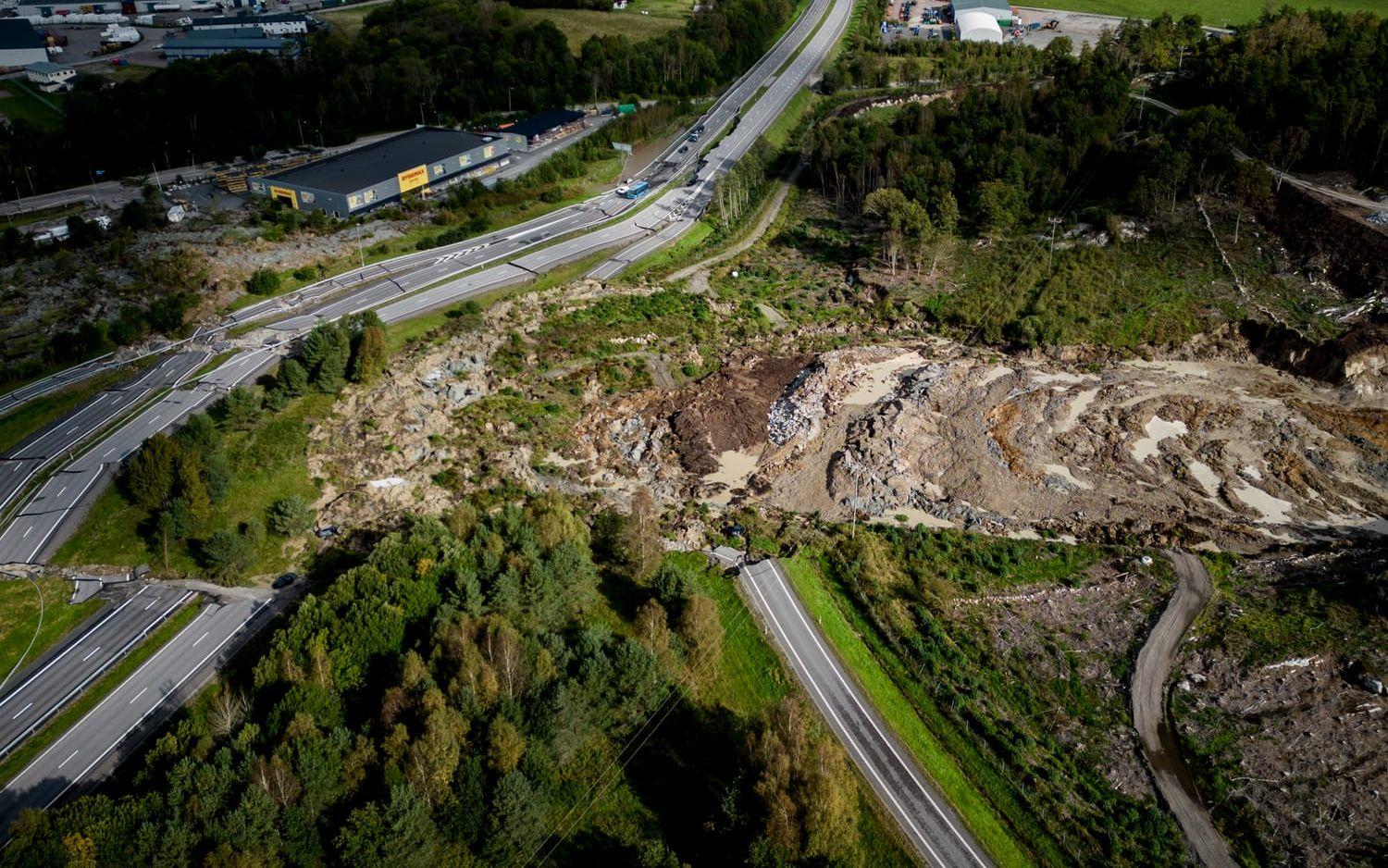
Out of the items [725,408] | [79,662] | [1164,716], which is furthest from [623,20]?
[1164,716]

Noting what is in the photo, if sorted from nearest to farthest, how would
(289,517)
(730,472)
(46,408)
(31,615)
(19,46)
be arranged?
(31,615) < (289,517) < (46,408) < (730,472) < (19,46)

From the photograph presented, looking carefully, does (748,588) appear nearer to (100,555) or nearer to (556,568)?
(556,568)

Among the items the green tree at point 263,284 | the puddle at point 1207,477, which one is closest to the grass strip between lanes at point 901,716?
the puddle at point 1207,477

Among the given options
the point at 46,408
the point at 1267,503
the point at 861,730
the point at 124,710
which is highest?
the point at 46,408

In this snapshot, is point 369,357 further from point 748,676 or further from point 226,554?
point 748,676

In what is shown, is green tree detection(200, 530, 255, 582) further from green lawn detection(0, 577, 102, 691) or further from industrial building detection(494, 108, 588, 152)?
industrial building detection(494, 108, 588, 152)

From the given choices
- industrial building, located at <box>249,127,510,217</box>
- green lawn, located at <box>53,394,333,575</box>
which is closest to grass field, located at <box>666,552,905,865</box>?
green lawn, located at <box>53,394,333,575</box>

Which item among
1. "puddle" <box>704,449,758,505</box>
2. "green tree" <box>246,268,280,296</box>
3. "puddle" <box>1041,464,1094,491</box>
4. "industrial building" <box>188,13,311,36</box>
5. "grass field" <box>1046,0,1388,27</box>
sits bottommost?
"puddle" <box>704,449,758,505</box>
